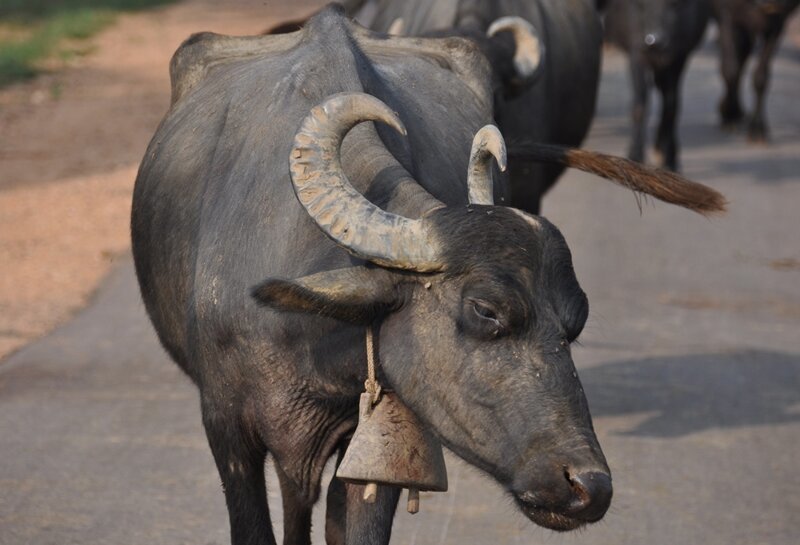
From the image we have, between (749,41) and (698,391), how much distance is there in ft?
33.9

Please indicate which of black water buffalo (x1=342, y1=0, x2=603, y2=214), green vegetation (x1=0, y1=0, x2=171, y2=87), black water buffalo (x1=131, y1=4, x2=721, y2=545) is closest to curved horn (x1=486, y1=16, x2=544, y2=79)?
black water buffalo (x1=342, y1=0, x2=603, y2=214)

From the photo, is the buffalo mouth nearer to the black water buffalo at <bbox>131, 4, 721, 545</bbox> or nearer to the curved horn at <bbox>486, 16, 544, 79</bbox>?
the black water buffalo at <bbox>131, 4, 721, 545</bbox>

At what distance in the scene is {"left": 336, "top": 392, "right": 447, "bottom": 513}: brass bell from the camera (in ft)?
14.1

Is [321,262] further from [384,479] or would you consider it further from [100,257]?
[100,257]

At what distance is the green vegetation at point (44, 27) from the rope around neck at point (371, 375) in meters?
16.0

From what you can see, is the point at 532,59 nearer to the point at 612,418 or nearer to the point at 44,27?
the point at 612,418

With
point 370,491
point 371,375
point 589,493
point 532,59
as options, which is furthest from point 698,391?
point 589,493

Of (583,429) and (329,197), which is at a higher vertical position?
(329,197)

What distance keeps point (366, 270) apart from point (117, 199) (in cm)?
916

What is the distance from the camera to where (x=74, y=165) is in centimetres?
1464

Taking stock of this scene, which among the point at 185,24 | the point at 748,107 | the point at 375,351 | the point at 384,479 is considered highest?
the point at 375,351

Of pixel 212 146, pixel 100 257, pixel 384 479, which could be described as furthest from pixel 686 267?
pixel 384 479

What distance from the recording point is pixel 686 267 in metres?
11.7

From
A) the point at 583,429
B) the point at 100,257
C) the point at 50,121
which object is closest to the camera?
the point at 583,429
